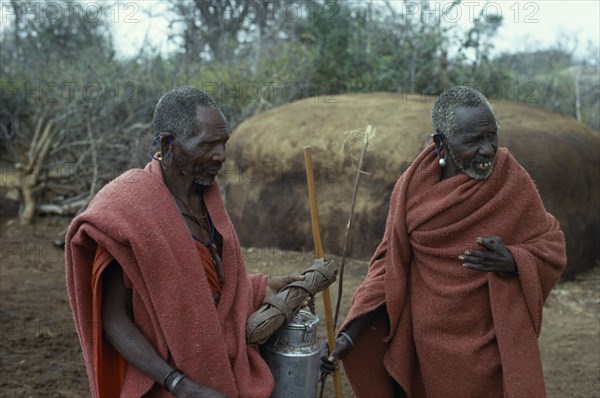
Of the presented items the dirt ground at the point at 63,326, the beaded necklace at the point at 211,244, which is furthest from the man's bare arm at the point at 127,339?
the dirt ground at the point at 63,326

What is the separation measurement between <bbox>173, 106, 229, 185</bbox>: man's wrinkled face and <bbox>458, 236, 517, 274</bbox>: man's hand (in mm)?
1035

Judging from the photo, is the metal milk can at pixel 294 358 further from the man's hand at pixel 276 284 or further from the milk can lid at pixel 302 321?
the man's hand at pixel 276 284

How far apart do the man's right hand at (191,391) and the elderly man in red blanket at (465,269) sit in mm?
846

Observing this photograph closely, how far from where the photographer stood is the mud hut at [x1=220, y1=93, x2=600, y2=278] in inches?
247

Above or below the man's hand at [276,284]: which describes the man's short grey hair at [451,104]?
above

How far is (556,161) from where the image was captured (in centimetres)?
632

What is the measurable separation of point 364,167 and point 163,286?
177 inches

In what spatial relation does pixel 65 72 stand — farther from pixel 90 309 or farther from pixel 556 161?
pixel 90 309

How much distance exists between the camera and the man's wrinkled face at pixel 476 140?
8.26 ft

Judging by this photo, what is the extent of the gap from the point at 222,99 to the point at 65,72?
2608mm

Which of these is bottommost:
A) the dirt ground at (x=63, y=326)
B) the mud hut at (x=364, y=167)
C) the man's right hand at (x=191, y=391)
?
the dirt ground at (x=63, y=326)

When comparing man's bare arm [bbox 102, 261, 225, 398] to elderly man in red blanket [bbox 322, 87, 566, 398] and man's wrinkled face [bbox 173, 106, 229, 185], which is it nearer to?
man's wrinkled face [bbox 173, 106, 229, 185]

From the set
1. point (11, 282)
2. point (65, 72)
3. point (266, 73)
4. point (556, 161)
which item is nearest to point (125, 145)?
point (65, 72)

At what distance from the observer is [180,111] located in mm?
2141
